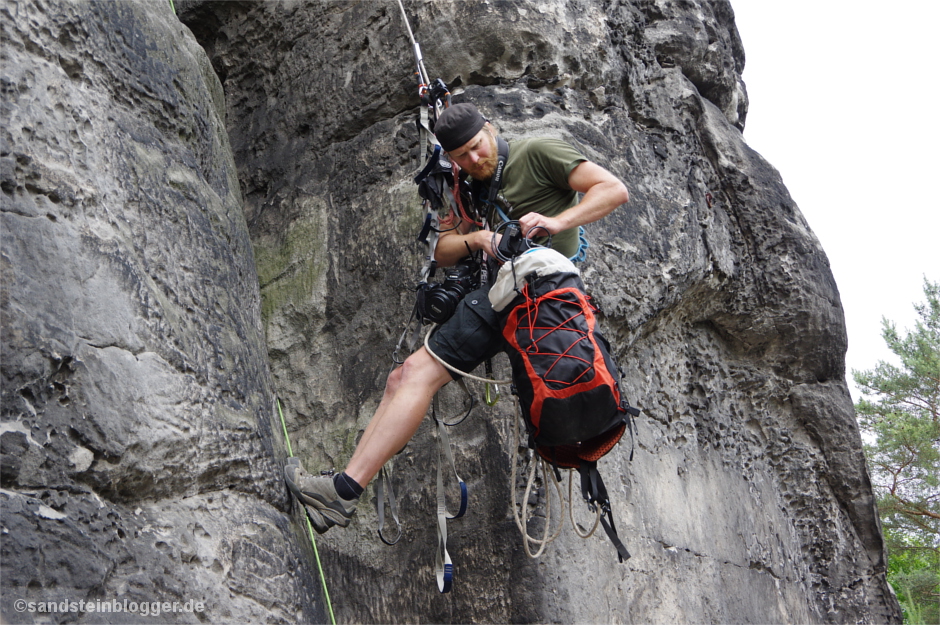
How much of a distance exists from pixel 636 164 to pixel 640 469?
67.7 inches

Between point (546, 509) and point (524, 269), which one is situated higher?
point (524, 269)

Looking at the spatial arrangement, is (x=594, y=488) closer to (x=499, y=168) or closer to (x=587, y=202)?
(x=587, y=202)

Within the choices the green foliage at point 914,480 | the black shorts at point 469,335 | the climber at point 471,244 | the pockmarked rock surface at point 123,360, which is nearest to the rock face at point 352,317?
the pockmarked rock surface at point 123,360

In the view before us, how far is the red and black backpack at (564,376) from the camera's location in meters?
2.98

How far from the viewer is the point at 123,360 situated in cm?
292

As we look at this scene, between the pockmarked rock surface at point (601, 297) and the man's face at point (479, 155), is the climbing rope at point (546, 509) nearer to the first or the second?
the pockmarked rock surface at point (601, 297)

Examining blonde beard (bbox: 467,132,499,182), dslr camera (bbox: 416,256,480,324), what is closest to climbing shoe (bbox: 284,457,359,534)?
dslr camera (bbox: 416,256,480,324)

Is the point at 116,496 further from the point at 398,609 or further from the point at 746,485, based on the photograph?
the point at 746,485

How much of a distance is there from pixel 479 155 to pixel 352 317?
4.49 feet

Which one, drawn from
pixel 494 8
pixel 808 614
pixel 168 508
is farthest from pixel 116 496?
pixel 808 614

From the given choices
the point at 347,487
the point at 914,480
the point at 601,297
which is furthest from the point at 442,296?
the point at 914,480

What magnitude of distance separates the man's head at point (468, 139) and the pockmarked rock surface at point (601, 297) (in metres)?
0.84

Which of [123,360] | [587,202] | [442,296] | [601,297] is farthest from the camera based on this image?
[601,297]

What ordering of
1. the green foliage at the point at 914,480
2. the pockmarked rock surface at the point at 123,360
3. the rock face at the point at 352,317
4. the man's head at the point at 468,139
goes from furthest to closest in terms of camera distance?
the green foliage at the point at 914,480
the man's head at the point at 468,139
the rock face at the point at 352,317
the pockmarked rock surface at the point at 123,360
